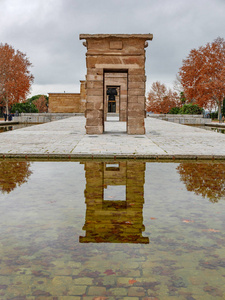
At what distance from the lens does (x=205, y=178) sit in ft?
21.0

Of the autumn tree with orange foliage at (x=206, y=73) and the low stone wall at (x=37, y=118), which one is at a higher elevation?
the autumn tree with orange foliage at (x=206, y=73)

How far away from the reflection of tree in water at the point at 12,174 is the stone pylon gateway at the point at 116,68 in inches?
315

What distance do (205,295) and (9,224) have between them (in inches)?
90.0

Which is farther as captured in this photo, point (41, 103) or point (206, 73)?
point (41, 103)

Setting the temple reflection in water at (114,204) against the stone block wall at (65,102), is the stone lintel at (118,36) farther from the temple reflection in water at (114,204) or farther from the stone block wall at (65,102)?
the stone block wall at (65,102)

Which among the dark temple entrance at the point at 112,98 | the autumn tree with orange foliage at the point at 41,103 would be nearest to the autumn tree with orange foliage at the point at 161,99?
the dark temple entrance at the point at 112,98

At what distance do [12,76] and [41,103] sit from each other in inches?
1825

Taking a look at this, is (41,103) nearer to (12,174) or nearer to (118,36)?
(118,36)

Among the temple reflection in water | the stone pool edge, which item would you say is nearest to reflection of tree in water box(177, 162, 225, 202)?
the stone pool edge

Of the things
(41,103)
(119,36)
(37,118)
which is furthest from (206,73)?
(41,103)

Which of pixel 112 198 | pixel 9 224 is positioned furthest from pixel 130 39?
pixel 9 224

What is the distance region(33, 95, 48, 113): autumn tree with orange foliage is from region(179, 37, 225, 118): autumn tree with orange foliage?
51.9 m

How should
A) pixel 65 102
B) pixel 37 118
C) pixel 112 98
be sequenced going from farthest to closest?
pixel 65 102, pixel 112 98, pixel 37 118

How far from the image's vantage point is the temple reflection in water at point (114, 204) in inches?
135
